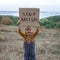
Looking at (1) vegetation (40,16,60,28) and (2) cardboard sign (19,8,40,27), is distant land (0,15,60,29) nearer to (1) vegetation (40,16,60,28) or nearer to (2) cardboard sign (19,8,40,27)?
(1) vegetation (40,16,60,28)

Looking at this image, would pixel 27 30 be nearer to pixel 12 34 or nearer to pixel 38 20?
pixel 38 20

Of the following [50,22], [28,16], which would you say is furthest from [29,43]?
[50,22]

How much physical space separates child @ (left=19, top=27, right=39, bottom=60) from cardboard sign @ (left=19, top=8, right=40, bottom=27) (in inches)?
3.6

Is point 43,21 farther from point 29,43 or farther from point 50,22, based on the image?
point 29,43

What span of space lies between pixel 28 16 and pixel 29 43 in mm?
320

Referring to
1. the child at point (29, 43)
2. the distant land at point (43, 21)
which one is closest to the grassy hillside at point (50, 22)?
the distant land at point (43, 21)

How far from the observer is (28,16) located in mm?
2807

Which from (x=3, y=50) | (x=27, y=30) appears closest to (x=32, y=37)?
(x=27, y=30)

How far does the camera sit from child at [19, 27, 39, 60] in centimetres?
289

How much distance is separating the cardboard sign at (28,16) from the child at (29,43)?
92mm

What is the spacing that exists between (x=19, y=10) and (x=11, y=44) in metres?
0.64

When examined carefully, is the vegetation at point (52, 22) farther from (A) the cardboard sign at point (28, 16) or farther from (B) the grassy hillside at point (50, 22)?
(A) the cardboard sign at point (28, 16)

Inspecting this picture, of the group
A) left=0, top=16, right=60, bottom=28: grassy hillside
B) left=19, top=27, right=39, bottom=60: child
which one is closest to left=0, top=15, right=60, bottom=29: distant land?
left=0, top=16, right=60, bottom=28: grassy hillside

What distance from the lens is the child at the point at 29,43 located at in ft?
9.47
